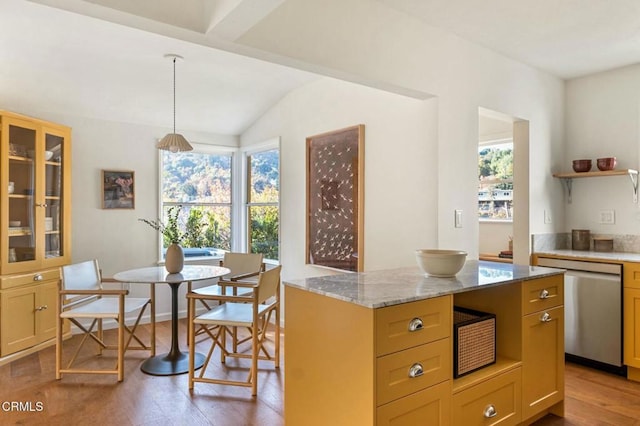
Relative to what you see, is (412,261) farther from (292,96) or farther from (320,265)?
(292,96)

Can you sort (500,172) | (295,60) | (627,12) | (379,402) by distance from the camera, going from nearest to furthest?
(379,402) → (295,60) → (627,12) → (500,172)

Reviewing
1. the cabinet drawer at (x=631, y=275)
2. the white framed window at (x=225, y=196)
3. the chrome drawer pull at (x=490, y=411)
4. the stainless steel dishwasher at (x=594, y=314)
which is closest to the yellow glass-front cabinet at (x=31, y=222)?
the white framed window at (x=225, y=196)

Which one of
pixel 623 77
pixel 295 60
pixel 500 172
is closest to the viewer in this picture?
pixel 295 60

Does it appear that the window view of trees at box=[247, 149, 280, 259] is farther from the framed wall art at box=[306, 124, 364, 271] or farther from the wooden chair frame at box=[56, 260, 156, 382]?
the wooden chair frame at box=[56, 260, 156, 382]

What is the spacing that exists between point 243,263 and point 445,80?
8.25ft

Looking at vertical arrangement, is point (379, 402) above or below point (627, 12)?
below

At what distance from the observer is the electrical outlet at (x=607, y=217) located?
365 centimetres

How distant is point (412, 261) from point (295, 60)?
171cm

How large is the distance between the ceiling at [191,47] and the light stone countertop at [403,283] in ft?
4.09

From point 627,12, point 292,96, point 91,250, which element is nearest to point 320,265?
point 292,96

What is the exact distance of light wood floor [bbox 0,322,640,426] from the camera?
251cm

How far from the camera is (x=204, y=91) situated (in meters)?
4.20

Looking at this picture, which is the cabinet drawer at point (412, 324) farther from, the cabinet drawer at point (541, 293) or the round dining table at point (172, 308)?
the round dining table at point (172, 308)

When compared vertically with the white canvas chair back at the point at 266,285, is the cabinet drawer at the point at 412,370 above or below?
below
